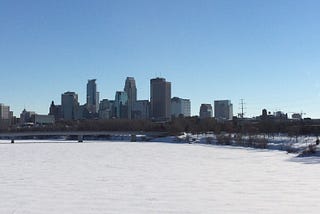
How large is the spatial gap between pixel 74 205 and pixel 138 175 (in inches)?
503

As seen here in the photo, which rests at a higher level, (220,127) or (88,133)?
(220,127)

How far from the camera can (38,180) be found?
2675cm

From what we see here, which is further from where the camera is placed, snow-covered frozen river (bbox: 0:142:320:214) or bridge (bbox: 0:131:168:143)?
bridge (bbox: 0:131:168:143)

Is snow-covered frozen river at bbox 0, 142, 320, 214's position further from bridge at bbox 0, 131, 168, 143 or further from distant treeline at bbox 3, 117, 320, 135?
bridge at bbox 0, 131, 168, 143

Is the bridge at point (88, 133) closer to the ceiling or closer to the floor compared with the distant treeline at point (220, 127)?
closer to the floor

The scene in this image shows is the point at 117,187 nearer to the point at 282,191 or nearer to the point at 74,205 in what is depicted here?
the point at 74,205

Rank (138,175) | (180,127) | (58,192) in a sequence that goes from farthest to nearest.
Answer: (180,127) → (138,175) → (58,192)

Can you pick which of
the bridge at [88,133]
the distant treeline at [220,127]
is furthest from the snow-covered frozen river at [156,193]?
the bridge at [88,133]

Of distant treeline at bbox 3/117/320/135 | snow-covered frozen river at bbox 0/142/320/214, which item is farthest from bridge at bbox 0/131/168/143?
snow-covered frozen river at bbox 0/142/320/214

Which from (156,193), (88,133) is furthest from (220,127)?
(156,193)

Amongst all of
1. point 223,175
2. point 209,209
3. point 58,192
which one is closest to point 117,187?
point 58,192

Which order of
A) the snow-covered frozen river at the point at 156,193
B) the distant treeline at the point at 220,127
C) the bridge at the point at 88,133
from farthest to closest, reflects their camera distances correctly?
the bridge at the point at 88,133, the distant treeline at the point at 220,127, the snow-covered frozen river at the point at 156,193

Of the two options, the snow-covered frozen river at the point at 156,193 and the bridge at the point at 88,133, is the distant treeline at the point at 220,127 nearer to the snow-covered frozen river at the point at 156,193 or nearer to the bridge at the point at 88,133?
the bridge at the point at 88,133

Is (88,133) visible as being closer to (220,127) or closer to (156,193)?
(220,127)
